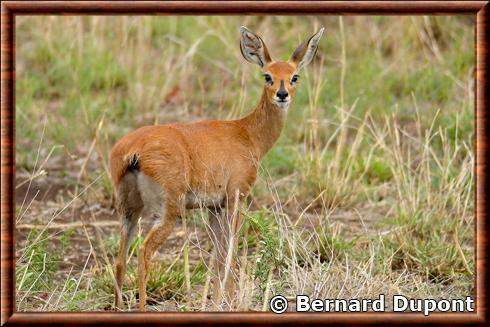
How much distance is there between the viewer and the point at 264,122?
291 inches

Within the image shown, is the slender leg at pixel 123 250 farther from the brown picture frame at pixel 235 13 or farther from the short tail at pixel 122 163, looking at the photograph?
the brown picture frame at pixel 235 13

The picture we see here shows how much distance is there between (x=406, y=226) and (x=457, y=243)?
57 cm

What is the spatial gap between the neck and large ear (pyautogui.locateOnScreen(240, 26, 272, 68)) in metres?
0.26

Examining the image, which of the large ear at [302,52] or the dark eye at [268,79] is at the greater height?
the large ear at [302,52]

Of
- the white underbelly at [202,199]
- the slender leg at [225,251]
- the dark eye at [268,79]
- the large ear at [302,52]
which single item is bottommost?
the slender leg at [225,251]

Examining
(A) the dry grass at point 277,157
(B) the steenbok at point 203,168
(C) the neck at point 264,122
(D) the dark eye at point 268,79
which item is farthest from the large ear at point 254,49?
(A) the dry grass at point 277,157

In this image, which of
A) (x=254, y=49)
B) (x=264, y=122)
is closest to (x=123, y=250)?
(x=264, y=122)

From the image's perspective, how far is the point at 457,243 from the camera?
23.5ft

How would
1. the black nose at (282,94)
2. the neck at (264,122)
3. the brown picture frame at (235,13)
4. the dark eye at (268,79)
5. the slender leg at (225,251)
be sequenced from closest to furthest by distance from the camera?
the brown picture frame at (235,13)
the slender leg at (225,251)
the black nose at (282,94)
the dark eye at (268,79)
the neck at (264,122)

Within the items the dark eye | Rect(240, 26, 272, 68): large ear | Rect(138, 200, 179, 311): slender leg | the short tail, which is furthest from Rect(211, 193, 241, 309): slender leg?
Rect(240, 26, 272, 68): large ear

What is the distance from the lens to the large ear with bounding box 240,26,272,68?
23.5 feet

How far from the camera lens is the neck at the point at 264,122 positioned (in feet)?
24.2

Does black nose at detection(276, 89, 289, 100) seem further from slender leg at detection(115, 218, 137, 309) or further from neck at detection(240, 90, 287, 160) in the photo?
slender leg at detection(115, 218, 137, 309)

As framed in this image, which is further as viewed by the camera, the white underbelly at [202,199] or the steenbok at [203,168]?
the white underbelly at [202,199]
